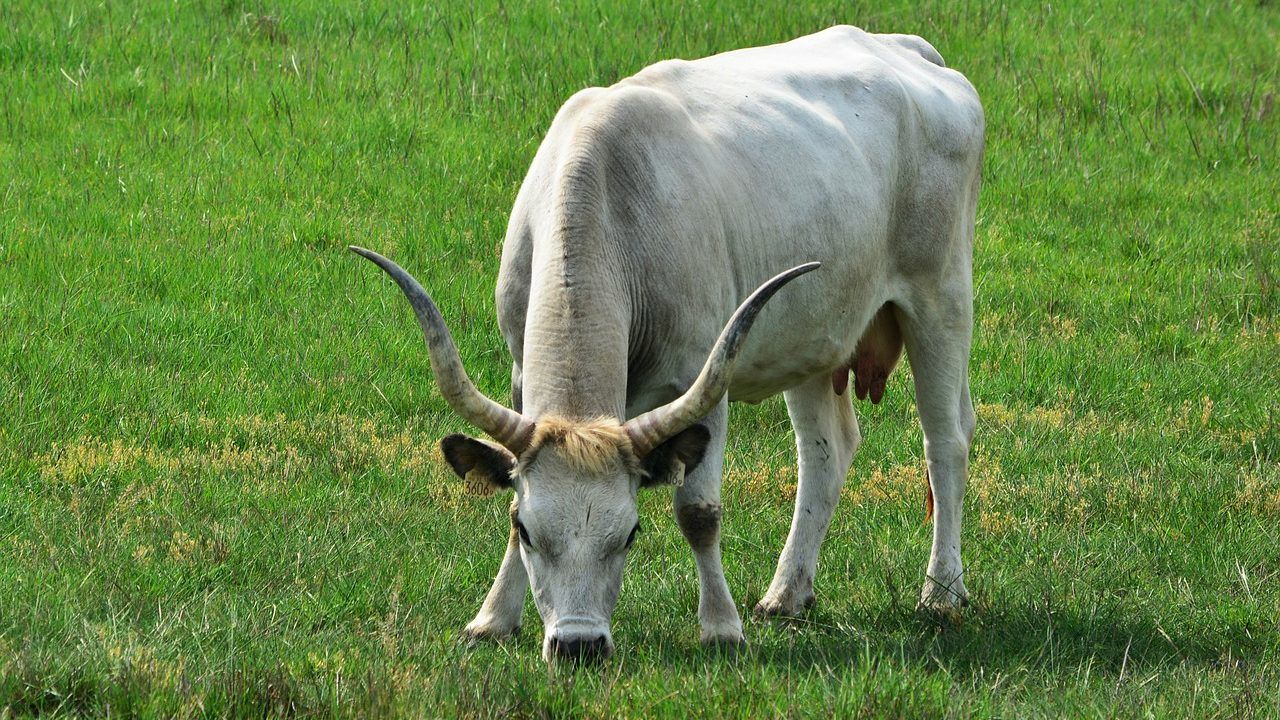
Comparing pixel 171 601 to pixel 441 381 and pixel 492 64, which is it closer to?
pixel 441 381

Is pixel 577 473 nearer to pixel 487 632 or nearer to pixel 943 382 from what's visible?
pixel 487 632

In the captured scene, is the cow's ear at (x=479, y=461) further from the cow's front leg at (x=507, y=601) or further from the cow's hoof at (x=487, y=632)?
the cow's hoof at (x=487, y=632)

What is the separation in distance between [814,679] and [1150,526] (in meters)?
2.91

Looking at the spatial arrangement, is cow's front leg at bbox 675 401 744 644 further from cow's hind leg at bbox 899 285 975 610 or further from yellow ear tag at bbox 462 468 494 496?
cow's hind leg at bbox 899 285 975 610

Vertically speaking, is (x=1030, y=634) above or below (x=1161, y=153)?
above

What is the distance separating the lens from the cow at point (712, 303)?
490 cm

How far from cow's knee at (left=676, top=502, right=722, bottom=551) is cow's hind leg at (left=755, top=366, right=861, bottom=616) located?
0.92 meters

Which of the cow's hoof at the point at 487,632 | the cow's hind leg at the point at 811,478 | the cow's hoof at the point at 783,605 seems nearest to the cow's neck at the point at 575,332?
the cow's hoof at the point at 487,632

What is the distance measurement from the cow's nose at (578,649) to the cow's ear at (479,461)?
60cm

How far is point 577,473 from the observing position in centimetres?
486

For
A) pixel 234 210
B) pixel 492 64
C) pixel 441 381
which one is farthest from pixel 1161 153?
pixel 441 381

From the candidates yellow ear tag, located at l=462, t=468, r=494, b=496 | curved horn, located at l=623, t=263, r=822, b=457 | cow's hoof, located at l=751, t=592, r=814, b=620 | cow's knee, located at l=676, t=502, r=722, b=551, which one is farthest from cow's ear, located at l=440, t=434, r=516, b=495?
cow's hoof, located at l=751, t=592, r=814, b=620

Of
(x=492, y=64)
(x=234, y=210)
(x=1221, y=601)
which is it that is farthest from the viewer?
(x=492, y=64)

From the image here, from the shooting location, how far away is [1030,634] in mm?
5938
